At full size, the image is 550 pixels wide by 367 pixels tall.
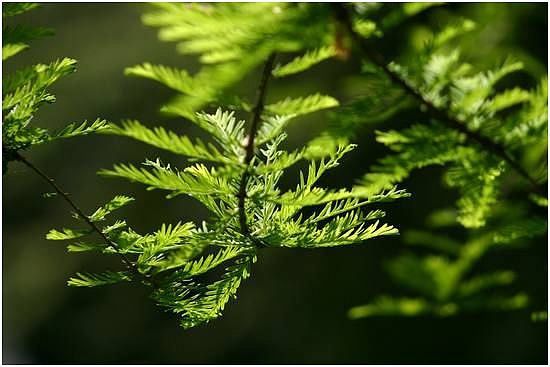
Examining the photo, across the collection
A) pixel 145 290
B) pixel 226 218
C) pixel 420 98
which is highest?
pixel 420 98

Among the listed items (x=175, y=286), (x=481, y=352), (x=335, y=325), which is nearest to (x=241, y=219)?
(x=175, y=286)

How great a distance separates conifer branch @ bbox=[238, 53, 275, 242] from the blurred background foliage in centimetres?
151

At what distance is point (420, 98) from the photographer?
41cm

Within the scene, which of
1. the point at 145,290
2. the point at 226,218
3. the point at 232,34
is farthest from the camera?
the point at 145,290

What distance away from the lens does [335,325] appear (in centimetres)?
256

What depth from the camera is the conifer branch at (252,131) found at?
365mm

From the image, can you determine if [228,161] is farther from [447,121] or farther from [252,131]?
[447,121]

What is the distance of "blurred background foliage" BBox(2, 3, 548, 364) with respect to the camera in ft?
7.55

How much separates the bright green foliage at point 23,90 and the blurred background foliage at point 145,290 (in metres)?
1.51

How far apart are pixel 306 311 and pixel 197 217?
655mm

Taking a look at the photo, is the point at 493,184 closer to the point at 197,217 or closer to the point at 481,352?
the point at 481,352

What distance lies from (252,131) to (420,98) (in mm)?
109

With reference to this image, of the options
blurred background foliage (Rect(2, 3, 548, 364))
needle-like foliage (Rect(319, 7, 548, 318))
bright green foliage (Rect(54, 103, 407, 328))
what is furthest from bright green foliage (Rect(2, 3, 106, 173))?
blurred background foliage (Rect(2, 3, 548, 364))

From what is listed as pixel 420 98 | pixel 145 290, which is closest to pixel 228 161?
pixel 420 98
